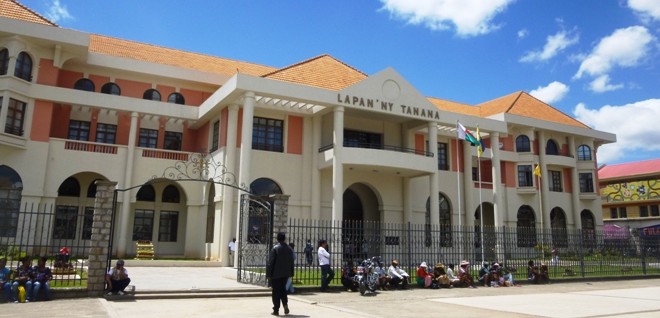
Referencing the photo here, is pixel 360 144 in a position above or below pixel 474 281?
above

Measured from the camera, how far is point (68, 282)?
1303 cm

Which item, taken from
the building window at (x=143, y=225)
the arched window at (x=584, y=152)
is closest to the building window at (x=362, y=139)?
the building window at (x=143, y=225)

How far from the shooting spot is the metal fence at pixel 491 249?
1617 centimetres

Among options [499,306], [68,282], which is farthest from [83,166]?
[499,306]

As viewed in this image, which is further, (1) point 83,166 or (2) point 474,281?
(1) point 83,166

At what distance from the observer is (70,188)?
26.6 metres

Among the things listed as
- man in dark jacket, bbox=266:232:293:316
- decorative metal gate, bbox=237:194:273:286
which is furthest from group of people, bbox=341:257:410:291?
man in dark jacket, bbox=266:232:293:316

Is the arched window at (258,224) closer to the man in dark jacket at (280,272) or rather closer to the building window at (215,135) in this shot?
the man in dark jacket at (280,272)

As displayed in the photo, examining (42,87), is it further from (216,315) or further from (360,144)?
(216,315)

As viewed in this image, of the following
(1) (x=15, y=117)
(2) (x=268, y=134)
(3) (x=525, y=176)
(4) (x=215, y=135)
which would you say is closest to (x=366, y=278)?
(2) (x=268, y=134)

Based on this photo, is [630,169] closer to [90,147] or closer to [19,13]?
[90,147]

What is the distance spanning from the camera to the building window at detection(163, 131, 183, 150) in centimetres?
2883

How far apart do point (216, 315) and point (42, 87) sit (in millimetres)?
19977

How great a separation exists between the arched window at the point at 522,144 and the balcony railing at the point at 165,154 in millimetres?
23268
